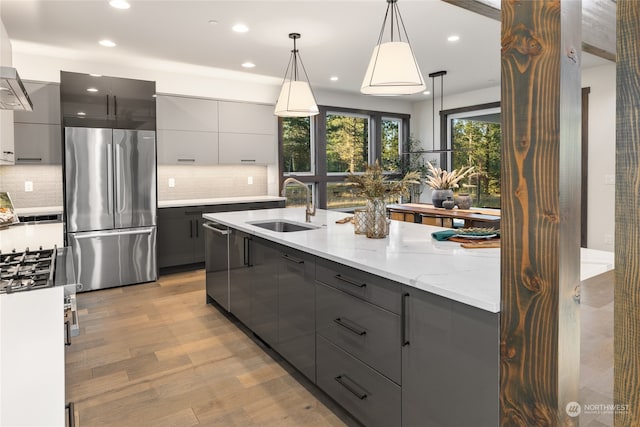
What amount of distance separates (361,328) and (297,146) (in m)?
5.01

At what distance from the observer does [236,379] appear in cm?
255

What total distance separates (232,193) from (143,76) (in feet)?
6.31

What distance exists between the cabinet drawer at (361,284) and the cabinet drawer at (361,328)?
3cm

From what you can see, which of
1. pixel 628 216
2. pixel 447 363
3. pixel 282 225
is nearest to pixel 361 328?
pixel 447 363

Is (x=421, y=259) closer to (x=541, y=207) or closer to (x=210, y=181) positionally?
(x=541, y=207)

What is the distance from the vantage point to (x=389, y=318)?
1746 millimetres

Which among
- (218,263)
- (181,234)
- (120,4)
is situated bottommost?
(218,263)

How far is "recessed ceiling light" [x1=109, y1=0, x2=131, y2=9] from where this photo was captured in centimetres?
327

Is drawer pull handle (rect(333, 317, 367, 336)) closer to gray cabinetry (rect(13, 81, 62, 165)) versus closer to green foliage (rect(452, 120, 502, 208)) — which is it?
gray cabinetry (rect(13, 81, 62, 165))

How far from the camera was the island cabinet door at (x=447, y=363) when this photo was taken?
1.37m

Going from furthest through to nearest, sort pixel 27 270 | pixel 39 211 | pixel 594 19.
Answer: pixel 39 211 → pixel 594 19 → pixel 27 270

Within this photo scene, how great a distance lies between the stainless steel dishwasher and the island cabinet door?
2038mm

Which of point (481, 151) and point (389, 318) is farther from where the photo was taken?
point (481, 151)

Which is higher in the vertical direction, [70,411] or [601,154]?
[601,154]
